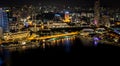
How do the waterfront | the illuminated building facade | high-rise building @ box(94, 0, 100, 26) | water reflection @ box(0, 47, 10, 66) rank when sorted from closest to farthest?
water reflection @ box(0, 47, 10, 66) < the waterfront < high-rise building @ box(94, 0, 100, 26) < the illuminated building facade

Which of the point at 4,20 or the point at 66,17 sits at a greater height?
the point at 66,17

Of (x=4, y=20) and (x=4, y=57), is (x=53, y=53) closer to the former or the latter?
(x=4, y=57)

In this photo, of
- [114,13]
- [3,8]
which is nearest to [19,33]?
[3,8]

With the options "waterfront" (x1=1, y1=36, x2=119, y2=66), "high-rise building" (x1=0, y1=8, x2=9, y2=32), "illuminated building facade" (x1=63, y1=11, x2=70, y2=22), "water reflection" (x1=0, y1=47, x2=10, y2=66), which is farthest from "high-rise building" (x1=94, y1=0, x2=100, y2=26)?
"water reflection" (x1=0, y1=47, x2=10, y2=66)

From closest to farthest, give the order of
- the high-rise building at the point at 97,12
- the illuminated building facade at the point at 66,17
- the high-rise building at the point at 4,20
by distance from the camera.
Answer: the high-rise building at the point at 4,20
the high-rise building at the point at 97,12
the illuminated building facade at the point at 66,17

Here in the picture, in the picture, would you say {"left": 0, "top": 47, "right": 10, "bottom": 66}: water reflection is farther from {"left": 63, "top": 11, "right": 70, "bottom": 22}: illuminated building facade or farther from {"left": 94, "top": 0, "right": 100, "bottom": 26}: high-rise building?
{"left": 63, "top": 11, "right": 70, "bottom": 22}: illuminated building facade

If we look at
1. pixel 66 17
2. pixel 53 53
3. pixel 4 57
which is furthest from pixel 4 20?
pixel 66 17

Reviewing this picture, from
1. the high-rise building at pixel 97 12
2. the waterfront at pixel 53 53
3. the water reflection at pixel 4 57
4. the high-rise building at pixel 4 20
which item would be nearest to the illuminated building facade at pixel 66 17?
the high-rise building at pixel 97 12

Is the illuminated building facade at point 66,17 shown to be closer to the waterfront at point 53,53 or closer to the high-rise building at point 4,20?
the high-rise building at point 4,20
